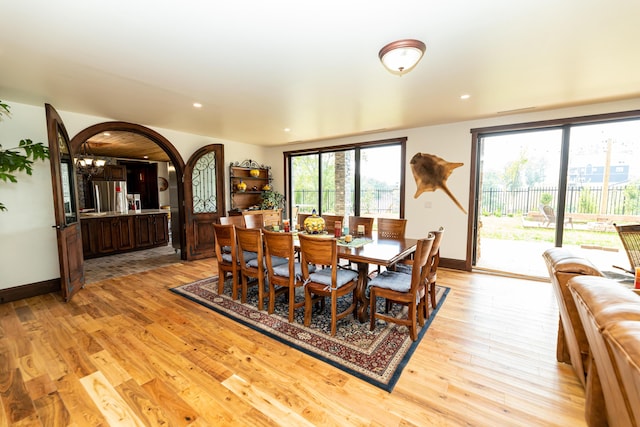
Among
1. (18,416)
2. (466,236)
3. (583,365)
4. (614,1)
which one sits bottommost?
(18,416)

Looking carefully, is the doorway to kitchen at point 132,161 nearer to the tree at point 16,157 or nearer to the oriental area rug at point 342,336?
the tree at point 16,157

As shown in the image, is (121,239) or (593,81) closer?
(593,81)

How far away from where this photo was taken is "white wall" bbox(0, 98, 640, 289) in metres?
3.44

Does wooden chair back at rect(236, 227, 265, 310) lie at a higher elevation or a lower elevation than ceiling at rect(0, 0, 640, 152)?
lower

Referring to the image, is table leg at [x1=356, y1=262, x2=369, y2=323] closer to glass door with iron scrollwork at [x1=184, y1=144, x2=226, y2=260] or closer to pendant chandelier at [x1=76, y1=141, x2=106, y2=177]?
glass door with iron scrollwork at [x1=184, y1=144, x2=226, y2=260]

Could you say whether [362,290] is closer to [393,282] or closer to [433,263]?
[393,282]

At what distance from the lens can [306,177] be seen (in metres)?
6.72

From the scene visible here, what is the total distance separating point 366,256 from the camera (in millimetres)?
2568

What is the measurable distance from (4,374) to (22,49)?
2580 mm

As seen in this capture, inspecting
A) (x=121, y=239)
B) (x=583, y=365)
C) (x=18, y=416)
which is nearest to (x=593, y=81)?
(x=583, y=365)

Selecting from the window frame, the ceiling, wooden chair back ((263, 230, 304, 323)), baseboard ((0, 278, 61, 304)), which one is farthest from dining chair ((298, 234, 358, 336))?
baseboard ((0, 278, 61, 304))

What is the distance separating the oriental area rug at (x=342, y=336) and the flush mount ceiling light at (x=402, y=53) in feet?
7.88

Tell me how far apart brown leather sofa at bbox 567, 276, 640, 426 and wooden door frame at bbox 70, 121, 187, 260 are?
5.66 metres

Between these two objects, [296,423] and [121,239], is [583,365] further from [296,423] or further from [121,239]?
[121,239]
